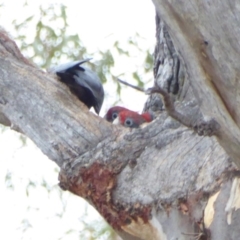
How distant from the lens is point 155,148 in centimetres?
257

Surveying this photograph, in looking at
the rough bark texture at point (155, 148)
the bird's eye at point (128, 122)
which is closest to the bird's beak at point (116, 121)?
the bird's eye at point (128, 122)

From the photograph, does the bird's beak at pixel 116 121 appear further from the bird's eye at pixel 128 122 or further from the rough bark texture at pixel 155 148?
the rough bark texture at pixel 155 148

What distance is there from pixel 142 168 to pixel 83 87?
1.86 feet

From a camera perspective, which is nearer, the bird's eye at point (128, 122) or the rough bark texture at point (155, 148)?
the rough bark texture at point (155, 148)

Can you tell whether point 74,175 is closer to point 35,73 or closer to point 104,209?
point 104,209

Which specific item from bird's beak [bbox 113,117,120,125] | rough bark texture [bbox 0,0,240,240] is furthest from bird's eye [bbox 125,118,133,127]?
rough bark texture [bbox 0,0,240,240]

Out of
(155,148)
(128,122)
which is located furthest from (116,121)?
(155,148)

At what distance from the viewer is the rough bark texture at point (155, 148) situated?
1827mm

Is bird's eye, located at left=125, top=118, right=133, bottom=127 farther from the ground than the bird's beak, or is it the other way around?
the bird's beak

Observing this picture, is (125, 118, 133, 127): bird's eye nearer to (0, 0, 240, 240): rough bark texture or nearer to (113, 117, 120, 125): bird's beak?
(113, 117, 120, 125): bird's beak

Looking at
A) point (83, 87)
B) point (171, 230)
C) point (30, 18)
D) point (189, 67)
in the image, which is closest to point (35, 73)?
point (83, 87)

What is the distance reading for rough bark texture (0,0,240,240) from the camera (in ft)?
5.99

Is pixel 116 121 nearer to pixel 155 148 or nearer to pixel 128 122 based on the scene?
pixel 128 122

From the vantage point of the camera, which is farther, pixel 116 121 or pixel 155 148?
pixel 116 121
